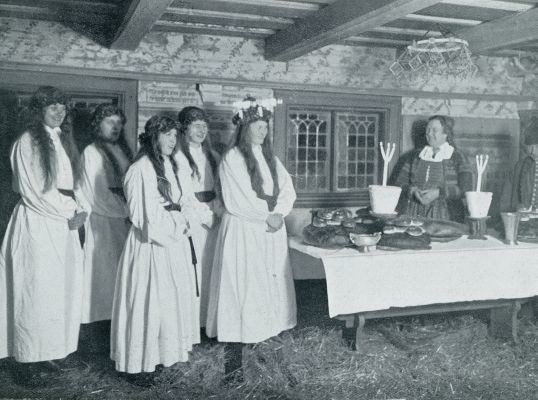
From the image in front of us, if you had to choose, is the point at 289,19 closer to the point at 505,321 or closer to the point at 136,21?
the point at 136,21

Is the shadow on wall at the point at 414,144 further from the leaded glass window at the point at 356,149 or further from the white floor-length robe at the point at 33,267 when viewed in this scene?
the white floor-length robe at the point at 33,267

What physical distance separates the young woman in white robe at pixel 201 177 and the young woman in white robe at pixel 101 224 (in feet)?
2.04

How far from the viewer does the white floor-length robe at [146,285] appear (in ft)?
12.4

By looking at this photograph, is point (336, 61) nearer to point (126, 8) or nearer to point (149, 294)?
point (126, 8)

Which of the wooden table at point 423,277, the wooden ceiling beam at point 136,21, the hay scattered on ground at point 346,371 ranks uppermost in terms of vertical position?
the wooden ceiling beam at point 136,21

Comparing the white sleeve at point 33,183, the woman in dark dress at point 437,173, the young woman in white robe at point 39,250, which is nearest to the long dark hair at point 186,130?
the young woman in white robe at point 39,250

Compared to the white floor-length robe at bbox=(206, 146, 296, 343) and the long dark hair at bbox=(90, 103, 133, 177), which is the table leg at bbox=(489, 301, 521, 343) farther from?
the long dark hair at bbox=(90, 103, 133, 177)

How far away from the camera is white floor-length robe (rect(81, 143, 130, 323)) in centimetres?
473

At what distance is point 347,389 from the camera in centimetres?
404

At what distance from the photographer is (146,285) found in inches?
150

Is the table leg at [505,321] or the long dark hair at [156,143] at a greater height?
the long dark hair at [156,143]

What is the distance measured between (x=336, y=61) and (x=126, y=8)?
293cm

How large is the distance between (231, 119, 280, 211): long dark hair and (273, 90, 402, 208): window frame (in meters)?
1.72

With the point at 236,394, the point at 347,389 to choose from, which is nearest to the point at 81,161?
the point at 236,394
